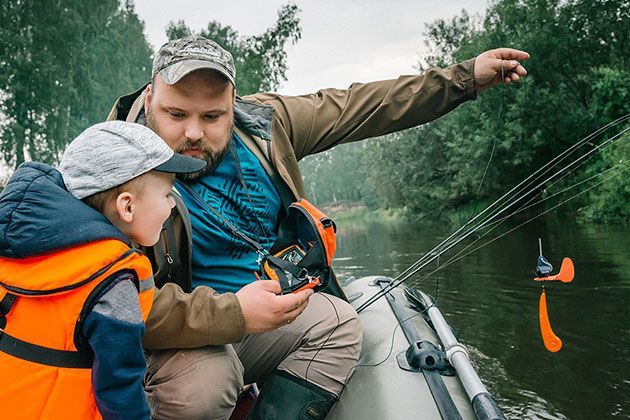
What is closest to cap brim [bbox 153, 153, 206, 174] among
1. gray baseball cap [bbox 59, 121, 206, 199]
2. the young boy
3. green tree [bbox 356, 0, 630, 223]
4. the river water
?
gray baseball cap [bbox 59, 121, 206, 199]

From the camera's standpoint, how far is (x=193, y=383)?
5.62 ft

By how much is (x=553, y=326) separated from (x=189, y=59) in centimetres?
423

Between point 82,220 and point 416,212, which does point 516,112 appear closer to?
point 416,212

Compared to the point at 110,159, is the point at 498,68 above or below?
above

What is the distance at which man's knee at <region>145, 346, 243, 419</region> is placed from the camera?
170 centimetres

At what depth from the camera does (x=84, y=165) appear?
4.96ft

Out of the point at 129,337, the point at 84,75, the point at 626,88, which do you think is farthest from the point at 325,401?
the point at 84,75

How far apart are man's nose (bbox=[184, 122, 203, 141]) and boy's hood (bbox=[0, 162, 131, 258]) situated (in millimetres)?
642

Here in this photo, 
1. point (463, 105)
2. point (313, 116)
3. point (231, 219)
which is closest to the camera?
point (231, 219)

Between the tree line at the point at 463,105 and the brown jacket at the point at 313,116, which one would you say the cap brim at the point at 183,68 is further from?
the tree line at the point at 463,105

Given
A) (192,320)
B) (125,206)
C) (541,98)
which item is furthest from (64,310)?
(541,98)

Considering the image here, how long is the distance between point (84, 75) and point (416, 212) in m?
15.8

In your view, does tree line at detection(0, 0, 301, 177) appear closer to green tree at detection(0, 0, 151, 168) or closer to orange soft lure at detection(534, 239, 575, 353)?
green tree at detection(0, 0, 151, 168)

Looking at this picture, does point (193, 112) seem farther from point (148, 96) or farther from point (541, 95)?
point (541, 95)
